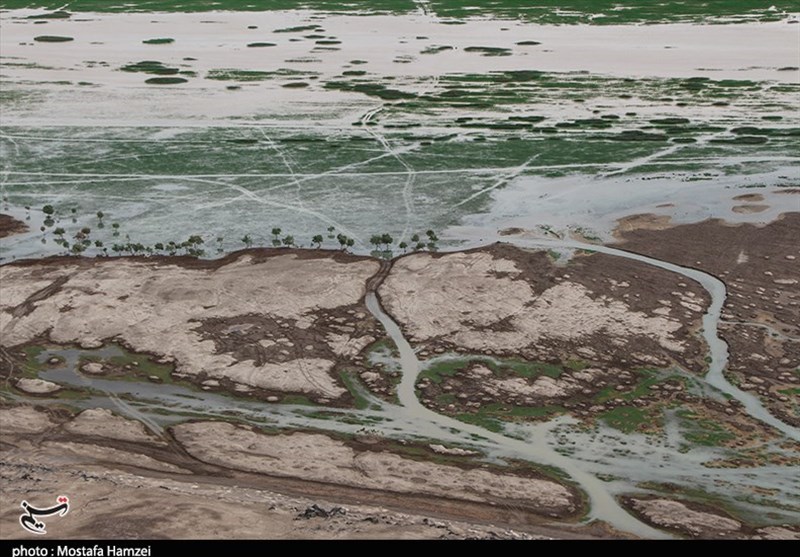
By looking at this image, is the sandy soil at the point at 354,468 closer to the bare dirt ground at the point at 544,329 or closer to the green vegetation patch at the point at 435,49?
the bare dirt ground at the point at 544,329

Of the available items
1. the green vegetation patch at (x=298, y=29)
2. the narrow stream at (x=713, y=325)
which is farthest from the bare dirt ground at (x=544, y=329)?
the green vegetation patch at (x=298, y=29)

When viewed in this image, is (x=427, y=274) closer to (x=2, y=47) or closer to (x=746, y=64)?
(x=746, y=64)

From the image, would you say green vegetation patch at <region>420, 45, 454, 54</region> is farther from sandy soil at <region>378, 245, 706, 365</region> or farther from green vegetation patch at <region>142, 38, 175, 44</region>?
sandy soil at <region>378, 245, 706, 365</region>

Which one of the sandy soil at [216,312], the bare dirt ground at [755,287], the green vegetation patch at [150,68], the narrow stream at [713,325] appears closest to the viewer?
the narrow stream at [713,325]
